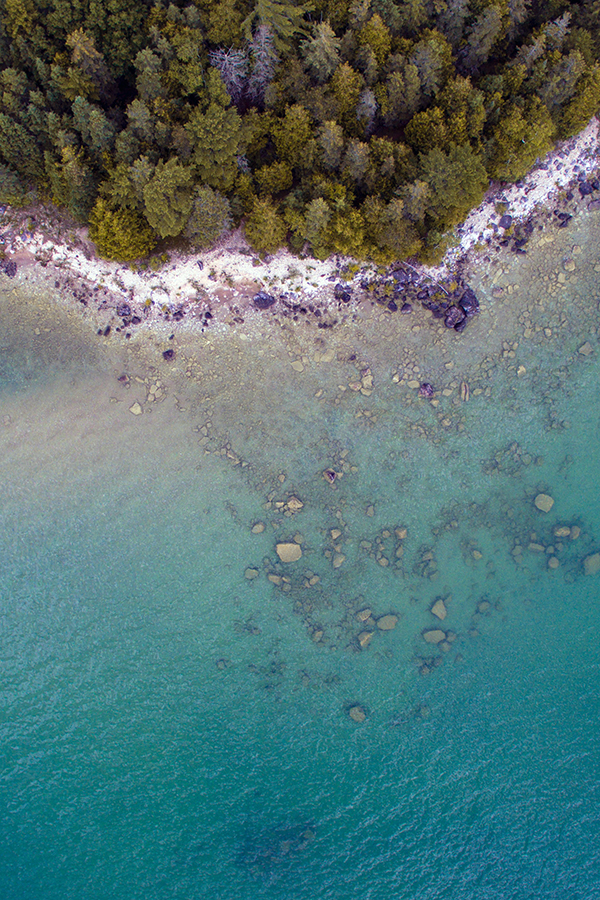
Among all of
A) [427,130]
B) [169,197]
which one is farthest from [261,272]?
[427,130]

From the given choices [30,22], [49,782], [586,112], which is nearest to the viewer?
[30,22]

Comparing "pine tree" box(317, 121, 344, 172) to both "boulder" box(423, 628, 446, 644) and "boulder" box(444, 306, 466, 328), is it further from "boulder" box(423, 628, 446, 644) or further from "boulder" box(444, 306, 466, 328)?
"boulder" box(423, 628, 446, 644)

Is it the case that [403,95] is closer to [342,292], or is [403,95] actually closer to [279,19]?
[279,19]

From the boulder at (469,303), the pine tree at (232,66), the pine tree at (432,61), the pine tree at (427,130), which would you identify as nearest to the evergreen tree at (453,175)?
the pine tree at (427,130)

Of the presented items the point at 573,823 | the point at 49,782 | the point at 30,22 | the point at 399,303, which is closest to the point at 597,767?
the point at 573,823

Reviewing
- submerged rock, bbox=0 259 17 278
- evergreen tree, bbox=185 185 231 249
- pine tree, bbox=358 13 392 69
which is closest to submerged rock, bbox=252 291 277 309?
evergreen tree, bbox=185 185 231 249

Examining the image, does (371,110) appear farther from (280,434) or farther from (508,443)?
(508,443)
